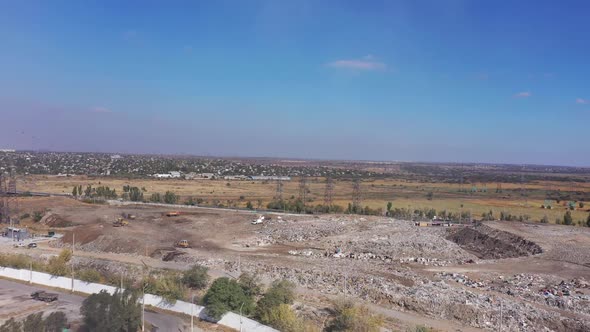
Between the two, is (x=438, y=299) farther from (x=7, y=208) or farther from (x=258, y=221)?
(x=7, y=208)

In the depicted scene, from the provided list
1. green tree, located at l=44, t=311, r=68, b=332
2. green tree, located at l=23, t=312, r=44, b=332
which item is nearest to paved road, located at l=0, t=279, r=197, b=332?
green tree, located at l=44, t=311, r=68, b=332

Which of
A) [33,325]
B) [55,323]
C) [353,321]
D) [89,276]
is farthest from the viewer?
[89,276]

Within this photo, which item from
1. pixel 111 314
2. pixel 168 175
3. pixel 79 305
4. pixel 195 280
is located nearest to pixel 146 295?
pixel 195 280

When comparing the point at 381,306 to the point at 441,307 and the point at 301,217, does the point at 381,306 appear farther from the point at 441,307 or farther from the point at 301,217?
the point at 301,217

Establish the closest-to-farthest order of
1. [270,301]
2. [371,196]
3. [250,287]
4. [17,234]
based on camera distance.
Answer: [270,301], [250,287], [17,234], [371,196]

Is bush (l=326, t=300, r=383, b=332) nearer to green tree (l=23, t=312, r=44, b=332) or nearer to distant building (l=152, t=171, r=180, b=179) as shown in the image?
green tree (l=23, t=312, r=44, b=332)

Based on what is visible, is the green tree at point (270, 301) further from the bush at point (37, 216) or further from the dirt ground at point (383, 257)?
the bush at point (37, 216)

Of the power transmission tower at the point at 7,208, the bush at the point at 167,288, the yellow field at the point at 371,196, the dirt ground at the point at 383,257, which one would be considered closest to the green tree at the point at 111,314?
the bush at the point at 167,288
